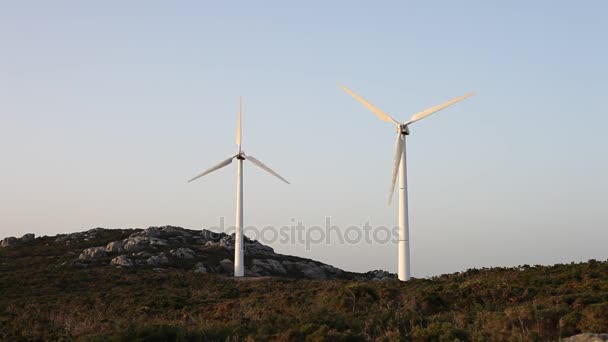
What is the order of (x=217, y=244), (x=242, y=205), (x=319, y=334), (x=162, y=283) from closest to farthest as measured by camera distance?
(x=319, y=334), (x=162, y=283), (x=242, y=205), (x=217, y=244)

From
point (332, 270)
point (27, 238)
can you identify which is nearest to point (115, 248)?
point (27, 238)

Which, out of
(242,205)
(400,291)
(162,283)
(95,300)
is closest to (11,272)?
(162,283)

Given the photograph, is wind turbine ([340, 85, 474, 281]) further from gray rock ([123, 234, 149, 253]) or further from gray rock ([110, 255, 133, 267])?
gray rock ([123, 234, 149, 253])

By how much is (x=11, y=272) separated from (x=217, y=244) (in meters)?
35.6

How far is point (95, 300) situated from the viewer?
47.9 m

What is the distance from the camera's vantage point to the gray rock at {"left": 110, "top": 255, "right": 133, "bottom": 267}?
83.2 meters

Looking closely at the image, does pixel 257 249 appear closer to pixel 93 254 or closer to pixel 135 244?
pixel 135 244

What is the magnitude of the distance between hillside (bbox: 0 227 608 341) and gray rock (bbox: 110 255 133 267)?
0.28 metres

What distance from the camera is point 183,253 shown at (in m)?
92.1

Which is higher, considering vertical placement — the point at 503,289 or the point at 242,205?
the point at 242,205

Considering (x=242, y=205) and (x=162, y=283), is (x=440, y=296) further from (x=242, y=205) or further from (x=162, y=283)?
(x=242, y=205)

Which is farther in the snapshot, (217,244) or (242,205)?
(217,244)

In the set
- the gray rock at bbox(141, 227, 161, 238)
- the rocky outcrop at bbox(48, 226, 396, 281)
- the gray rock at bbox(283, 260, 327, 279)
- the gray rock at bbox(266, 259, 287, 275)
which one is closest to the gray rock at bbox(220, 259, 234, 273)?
the rocky outcrop at bbox(48, 226, 396, 281)

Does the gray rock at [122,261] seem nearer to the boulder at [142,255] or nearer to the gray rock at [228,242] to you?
the boulder at [142,255]
